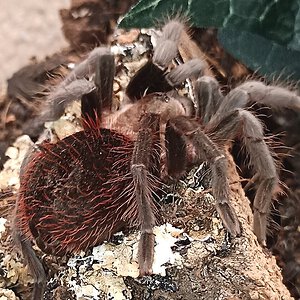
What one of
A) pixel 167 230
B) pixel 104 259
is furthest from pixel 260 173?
pixel 104 259

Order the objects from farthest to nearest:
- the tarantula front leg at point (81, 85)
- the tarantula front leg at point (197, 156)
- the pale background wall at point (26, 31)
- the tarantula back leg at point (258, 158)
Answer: the pale background wall at point (26, 31)
the tarantula front leg at point (81, 85)
the tarantula back leg at point (258, 158)
the tarantula front leg at point (197, 156)

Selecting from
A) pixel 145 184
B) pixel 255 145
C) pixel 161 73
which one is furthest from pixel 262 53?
pixel 145 184

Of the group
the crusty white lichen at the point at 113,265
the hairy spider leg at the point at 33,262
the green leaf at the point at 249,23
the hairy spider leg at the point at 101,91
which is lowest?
the hairy spider leg at the point at 33,262

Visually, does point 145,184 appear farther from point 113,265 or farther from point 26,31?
point 26,31

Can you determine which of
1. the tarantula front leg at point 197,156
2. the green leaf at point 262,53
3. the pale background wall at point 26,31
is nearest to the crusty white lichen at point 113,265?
the tarantula front leg at point 197,156

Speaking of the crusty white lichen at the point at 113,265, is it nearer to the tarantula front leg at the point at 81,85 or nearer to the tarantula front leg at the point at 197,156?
the tarantula front leg at the point at 197,156

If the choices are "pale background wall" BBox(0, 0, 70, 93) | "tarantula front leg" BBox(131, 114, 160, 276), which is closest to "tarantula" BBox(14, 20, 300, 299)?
"tarantula front leg" BBox(131, 114, 160, 276)

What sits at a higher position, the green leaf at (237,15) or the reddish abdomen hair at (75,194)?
the green leaf at (237,15)
